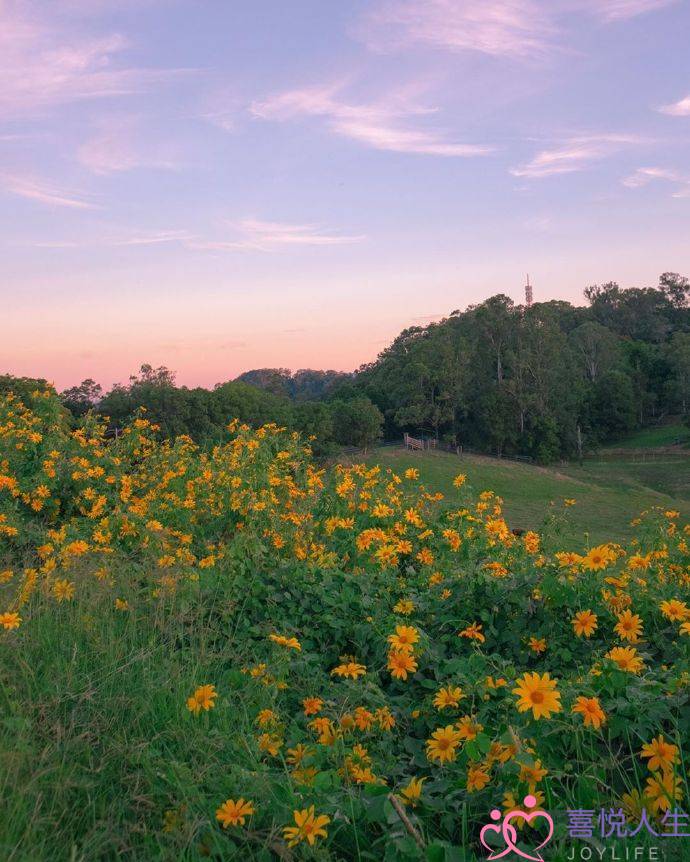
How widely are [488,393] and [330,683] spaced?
140 feet

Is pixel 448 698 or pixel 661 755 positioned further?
pixel 448 698

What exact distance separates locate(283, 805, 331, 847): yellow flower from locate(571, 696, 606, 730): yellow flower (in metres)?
0.78

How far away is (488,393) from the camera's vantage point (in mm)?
44781

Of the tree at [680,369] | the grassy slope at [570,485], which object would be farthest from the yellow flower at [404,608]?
the tree at [680,369]

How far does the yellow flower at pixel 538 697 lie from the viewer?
2.12 metres

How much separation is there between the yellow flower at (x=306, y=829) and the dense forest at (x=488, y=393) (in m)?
24.6

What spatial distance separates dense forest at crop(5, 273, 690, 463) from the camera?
3119 centimetres

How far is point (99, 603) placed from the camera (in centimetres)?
350

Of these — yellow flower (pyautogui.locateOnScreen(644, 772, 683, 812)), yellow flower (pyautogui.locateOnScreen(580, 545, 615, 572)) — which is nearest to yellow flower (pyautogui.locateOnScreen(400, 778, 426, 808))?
yellow flower (pyautogui.locateOnScreen(644, 772, 683, 812))

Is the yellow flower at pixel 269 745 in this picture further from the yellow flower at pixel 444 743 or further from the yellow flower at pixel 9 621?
the yellow flower at pixel 9 621

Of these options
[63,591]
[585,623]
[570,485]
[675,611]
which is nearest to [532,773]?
[585,623]

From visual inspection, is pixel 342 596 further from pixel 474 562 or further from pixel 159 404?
pixel 159 404

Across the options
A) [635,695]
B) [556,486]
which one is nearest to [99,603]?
[635,695]

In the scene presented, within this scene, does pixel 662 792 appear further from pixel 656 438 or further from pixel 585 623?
pixel 656 438
